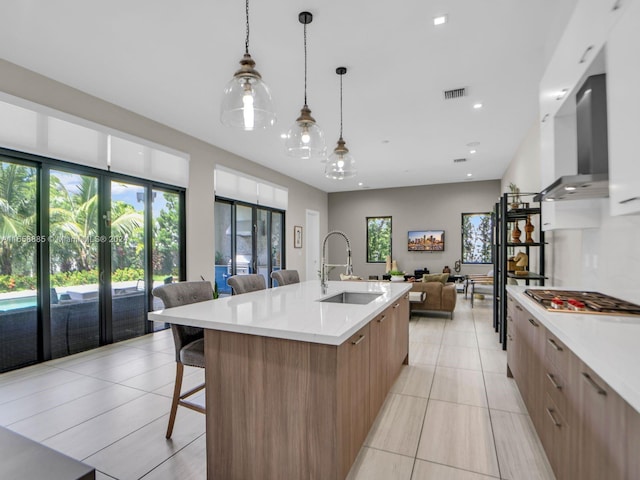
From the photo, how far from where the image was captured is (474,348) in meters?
4.00

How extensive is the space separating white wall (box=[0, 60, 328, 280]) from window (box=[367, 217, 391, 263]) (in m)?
2.79

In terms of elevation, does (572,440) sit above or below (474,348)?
above

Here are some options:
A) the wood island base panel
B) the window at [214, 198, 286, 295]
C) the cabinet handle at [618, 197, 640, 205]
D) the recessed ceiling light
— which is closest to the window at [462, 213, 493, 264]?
the window at [214, 198, 286, 295]

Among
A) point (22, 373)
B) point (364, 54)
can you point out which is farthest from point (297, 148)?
point (22, 373)

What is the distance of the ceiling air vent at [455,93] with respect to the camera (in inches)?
153

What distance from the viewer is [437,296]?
5.58 metres

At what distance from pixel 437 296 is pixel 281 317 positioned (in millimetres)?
4476

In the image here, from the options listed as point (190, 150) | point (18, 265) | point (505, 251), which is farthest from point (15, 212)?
point (505, 251)

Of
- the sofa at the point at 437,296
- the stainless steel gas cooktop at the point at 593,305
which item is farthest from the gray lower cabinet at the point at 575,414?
the sofa at the point at 437,296

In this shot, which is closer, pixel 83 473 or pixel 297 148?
pixel 83 473

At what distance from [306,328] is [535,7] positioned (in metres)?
3.00

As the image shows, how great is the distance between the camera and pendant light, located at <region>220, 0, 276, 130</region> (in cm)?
198

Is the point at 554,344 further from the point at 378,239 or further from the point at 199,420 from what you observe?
the point at 378,239

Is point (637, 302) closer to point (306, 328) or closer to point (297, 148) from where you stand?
point (306, 328)
